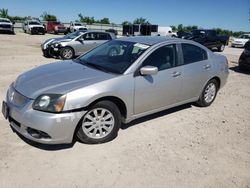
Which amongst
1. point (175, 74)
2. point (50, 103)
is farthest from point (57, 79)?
point (175, 74)

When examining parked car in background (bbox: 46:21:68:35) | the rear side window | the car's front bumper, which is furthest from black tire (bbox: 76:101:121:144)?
Answer: parked car in background (bbox: 46:21:68:35)

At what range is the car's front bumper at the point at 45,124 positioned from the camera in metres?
3.58

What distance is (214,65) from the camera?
6.00 metres

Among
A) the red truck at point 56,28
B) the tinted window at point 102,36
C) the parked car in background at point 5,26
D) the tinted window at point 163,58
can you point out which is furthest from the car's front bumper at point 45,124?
the red truck at point 56,28

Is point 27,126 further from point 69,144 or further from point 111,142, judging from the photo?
point 111,142

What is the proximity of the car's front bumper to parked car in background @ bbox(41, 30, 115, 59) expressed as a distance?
9340mm

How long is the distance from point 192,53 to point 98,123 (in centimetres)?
258

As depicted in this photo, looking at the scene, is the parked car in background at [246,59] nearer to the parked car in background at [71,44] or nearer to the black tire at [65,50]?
the parked car in background at [71,44]

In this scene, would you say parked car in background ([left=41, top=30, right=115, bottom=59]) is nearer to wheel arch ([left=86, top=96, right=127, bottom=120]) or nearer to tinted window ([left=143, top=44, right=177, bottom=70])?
tinted window ([left=143, top=44, right=177, bottom=70])

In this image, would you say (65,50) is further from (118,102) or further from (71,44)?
(118,102)

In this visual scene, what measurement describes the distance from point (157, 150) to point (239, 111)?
2.97 metres

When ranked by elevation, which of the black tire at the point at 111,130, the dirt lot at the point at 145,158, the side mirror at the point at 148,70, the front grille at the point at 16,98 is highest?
the side mirror at the point at 148,70

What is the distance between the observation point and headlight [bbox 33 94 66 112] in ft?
11.9

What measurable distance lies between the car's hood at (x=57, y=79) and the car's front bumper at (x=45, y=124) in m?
0.25
